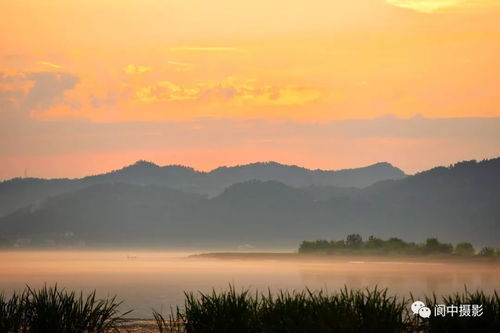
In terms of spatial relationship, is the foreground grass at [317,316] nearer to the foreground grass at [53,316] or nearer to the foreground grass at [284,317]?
the foreground grass at [284,317]

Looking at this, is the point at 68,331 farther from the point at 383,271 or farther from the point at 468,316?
the point at 383,271

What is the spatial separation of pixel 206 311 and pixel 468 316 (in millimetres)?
5804

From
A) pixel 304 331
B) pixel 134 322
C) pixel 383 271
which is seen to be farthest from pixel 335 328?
pixel 383 271

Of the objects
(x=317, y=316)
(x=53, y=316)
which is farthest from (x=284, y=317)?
(x=53, y=316)

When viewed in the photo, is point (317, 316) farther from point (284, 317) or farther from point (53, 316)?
point (53, 316)

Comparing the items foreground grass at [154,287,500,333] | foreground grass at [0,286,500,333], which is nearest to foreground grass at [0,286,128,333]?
foreground grass at [0,286,500,333]

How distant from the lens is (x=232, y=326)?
22.1 m

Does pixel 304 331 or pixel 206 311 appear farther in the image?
pixel 206 311

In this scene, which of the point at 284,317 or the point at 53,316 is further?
the point at 53,316

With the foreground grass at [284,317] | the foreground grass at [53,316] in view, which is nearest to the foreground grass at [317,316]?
the foreground grass at [284,317]

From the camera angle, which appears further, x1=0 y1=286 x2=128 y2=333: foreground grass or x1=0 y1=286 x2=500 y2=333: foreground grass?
x1=0 y1=286 x2=128 y2=333: foreground grass

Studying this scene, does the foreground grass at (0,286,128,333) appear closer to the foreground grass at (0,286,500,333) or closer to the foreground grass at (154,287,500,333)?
the foreground grass at (0,286,500,333)

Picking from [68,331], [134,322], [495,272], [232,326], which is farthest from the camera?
[495,272]

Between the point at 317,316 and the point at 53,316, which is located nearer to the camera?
the point at 317,316
